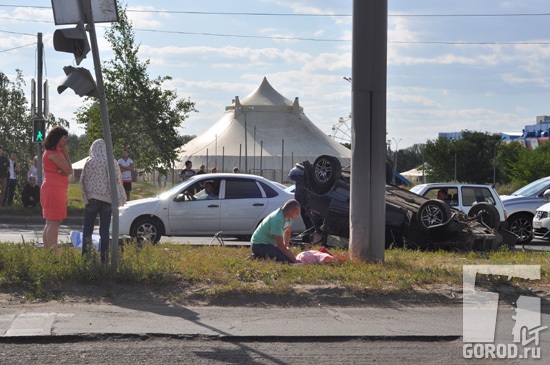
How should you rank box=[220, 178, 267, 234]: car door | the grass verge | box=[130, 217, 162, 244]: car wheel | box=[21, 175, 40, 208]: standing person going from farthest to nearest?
1. box=[21, 175, 40, 208]: standing person
2. box=[220, 178, 267, 234]: car door
3. box=[130, 217, 162, 244]: car wheel
4. the grass verge

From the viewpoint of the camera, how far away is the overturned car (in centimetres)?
1373

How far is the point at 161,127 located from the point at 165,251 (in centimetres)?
1928

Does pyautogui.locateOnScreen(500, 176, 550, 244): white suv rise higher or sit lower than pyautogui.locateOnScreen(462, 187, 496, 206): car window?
lower

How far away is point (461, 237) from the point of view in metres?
13.7

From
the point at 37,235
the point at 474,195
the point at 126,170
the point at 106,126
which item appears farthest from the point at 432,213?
the point at 126,170

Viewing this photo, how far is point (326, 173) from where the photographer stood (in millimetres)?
14859

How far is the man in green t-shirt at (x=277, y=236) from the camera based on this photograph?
11.4 metres

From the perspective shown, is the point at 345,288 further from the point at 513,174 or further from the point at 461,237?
the point at 513,174

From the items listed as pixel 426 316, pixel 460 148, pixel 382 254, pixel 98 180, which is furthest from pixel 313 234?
pixel 460 148

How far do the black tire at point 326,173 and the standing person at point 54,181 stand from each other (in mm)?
5045

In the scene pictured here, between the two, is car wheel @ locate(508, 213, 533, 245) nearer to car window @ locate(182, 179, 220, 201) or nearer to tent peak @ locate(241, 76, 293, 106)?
car window @ locate(182, 179, 220, 201)

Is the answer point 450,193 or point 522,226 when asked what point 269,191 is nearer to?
point 450,193

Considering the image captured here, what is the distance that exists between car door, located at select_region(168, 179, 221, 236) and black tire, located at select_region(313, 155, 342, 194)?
2900 mm

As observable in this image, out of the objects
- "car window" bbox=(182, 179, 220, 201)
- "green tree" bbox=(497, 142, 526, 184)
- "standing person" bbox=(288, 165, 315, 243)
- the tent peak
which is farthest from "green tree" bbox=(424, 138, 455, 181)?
"standing person" bbox=(288, 165, 315, 243)
